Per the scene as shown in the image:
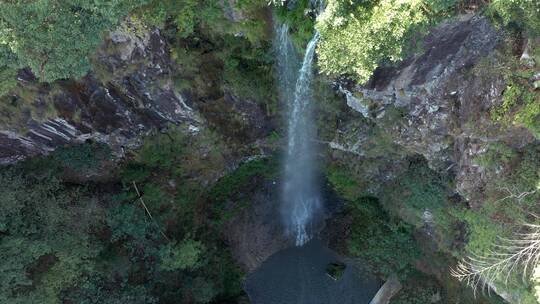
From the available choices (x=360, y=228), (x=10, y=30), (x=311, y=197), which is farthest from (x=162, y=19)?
(x=360, y=228)

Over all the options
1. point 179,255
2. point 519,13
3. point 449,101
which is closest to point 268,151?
point 179,255

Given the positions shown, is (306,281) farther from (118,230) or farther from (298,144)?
(118,230)

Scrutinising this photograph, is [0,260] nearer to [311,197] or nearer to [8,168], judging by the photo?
[8,168]

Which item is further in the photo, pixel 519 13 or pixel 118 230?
pixel 118 230

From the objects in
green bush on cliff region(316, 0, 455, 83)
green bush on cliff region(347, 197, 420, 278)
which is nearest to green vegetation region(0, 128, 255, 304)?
green bush on cliff region(347, 197, 420, 278)

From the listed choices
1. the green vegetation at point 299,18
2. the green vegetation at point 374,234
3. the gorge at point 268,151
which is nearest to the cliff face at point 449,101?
the gorge at point 268,151

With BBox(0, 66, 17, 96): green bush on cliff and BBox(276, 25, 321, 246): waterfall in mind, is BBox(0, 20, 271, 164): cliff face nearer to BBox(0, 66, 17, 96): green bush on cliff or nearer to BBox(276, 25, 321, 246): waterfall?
BBox(0, 66, 17, 96): green bush on cliff
